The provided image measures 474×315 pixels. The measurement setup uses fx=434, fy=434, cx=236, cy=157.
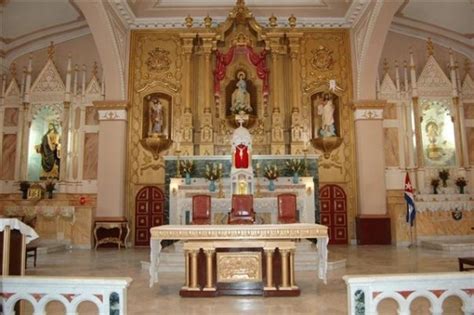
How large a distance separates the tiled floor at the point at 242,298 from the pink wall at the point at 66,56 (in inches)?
235

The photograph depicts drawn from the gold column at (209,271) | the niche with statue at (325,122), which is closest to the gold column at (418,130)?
the niche with statue at (325,122)

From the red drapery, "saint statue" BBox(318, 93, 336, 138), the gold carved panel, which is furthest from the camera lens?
the red drapery

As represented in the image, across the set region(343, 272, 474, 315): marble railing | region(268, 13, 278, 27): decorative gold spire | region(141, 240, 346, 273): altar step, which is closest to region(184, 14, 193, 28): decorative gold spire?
region(268, 13, 278, 27): decorative gold spire

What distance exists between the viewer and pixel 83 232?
1178 cm

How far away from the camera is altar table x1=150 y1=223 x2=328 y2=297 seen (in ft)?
18.2

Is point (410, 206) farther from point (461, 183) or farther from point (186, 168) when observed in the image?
point (186, 168)

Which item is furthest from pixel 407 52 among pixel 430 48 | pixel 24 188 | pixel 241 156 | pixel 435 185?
pixel 24 188

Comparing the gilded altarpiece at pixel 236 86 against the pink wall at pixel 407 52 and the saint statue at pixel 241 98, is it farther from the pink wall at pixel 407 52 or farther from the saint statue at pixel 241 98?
the pink wall at pixel 407 52

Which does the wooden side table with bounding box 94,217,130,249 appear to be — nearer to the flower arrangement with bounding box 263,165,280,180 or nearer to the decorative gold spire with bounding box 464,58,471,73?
the flower arrangement with bounding box 263,165,280,180

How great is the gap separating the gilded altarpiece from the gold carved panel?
23.5 feet

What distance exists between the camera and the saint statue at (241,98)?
12.8 meters

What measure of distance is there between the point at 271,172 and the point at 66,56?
7.53m

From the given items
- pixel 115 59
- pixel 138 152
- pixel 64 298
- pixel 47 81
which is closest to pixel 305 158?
pixel 138 152

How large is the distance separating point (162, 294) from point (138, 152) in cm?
770
